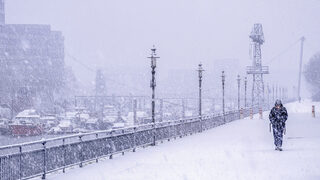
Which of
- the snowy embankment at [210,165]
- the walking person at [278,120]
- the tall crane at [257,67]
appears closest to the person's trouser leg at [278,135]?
the walking person at [278,120]

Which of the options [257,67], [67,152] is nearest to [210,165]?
[67,152]

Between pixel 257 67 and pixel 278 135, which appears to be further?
pixel 257 67

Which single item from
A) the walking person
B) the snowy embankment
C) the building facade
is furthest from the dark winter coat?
the building facade

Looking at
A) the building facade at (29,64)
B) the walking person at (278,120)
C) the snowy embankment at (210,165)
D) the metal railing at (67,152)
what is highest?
the building facade at (29,64)

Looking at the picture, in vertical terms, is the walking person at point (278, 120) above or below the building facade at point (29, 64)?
below

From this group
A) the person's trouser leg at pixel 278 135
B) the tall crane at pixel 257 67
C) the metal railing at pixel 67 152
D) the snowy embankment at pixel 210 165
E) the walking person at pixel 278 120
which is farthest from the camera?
the tall crane at pixel 257 67

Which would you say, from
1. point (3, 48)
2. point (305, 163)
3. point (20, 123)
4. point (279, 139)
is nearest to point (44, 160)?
point (305, 163)

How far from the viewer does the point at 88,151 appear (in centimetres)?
1750

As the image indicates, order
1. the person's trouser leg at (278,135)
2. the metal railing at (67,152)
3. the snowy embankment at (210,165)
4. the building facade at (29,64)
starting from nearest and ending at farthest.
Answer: the metal railing at (67,152)
the snowy embankment at (210,165)
the person's trouser leg at (278,135)
the building facade at (29,64)

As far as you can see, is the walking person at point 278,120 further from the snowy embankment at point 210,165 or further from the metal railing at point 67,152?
the metal railing at point 67,152

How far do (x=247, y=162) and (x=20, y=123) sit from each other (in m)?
70.5

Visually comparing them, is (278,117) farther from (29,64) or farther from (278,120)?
(29,64)

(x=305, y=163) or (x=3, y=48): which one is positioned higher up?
(x=3, y=48)

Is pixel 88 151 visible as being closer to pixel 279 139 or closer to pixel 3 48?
pixel 279 139
